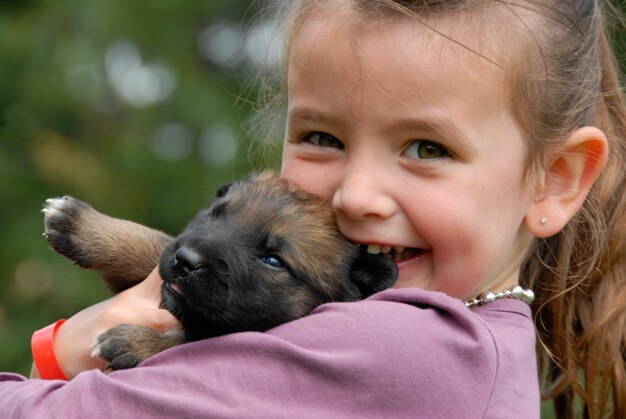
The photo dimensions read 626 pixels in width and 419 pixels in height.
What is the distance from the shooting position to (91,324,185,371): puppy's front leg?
329 cm

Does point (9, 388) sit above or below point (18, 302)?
above

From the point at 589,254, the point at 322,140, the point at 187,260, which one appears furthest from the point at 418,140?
the point at 589,254

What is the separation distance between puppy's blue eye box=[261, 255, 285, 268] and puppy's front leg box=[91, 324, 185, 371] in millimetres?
442

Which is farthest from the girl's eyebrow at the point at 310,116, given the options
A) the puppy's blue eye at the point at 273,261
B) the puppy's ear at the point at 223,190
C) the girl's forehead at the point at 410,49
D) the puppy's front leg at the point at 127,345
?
the puppy's front leg at the point at 127,345

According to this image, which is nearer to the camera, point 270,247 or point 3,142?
point 270,247

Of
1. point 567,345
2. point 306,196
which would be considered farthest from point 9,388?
point 567,345

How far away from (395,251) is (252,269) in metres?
0.54

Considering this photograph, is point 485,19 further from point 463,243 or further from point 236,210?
point 236,210

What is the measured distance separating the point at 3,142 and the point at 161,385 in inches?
266

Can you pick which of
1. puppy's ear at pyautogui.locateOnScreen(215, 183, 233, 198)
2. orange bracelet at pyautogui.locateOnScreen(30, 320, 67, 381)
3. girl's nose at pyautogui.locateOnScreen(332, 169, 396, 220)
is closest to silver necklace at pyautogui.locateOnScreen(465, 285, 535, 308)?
girl's nose at pyautogui.locateOnScreen(332, 169, 396, 220)

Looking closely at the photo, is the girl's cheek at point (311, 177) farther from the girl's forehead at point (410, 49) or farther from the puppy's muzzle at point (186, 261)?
the puppy's muzzle at point (186, 261)

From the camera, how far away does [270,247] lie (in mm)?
3396

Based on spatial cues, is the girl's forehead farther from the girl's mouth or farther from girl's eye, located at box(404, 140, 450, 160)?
the girl's mouth

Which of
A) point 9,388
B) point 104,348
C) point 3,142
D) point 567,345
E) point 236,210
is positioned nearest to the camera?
point 9,388
